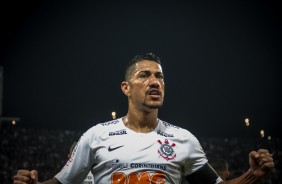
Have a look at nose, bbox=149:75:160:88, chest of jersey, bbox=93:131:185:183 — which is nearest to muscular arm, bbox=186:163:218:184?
chest of jersey, bbox=93:131:185:183

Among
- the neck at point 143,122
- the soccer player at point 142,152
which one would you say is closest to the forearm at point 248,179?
the soccer player at point 142,152

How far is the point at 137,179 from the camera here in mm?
3674

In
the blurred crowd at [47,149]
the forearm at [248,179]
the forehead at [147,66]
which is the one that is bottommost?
the forearm at [248,179]

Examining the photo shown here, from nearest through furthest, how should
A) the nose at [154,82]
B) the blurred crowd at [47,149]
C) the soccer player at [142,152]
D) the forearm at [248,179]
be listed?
the forearm at [248,179]
the soccer player at [142,152]
the nose at [154,82]
the blurred crowd at [47,149]

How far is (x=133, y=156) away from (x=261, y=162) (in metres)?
1.09

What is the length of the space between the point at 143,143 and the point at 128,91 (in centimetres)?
66

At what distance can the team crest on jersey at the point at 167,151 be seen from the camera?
384 cm

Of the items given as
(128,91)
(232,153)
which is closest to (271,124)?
(232,153)

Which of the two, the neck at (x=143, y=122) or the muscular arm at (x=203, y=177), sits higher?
the neck at (x=143, y=122)

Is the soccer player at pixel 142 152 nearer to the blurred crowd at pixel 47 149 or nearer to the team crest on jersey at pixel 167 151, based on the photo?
the team crest on jersey at pixel 167 151

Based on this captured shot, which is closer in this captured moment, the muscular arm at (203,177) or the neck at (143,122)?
the muscular arm at (203,177)

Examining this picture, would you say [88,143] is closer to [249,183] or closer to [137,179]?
[137,179]

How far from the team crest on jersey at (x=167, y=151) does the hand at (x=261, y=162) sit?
72 cm

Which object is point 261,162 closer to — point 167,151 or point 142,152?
point 167,151
